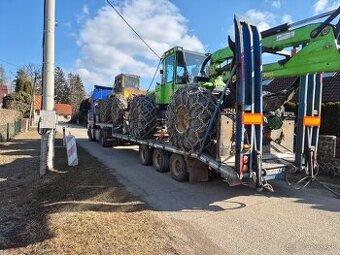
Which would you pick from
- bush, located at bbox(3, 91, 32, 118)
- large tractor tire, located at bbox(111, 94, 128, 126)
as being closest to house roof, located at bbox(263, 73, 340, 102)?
large tractor tire, located at bbox(111, 94, 128, 126)

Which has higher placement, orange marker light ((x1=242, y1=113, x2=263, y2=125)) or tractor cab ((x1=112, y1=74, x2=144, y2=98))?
tractor cab ((x1=112, y1=74, x2=144, y2=98))

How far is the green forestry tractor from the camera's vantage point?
21.1ft

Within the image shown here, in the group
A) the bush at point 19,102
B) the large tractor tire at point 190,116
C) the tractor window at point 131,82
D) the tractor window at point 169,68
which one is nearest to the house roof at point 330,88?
the tractor window at point 169,68

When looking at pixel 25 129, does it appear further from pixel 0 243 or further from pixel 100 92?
pixel 0 243

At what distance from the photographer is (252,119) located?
6781 millimetres

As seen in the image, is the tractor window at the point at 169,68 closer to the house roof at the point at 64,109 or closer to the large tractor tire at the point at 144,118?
the large tractor tire at the point at 144,118

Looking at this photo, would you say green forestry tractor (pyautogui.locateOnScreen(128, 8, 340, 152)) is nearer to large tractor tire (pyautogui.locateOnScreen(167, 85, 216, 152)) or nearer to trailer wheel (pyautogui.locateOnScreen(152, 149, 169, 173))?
large tractor tire (pyautogui.locateOnScreen(167, 85, 216, 152))

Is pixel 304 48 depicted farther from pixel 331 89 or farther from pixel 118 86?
pixel 118 86

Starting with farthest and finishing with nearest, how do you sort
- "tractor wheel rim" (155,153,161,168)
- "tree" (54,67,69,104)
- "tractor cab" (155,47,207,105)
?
"tree" (54,67,69,104) < "tractor cab" (155,47,207,105) < "tractor wheel rim" (155,153,161,168)

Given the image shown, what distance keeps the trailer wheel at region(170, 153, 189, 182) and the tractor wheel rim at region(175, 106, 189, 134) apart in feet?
2.73

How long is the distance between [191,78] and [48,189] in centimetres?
528

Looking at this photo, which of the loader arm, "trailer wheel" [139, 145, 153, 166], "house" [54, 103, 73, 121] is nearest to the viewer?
the loader arm

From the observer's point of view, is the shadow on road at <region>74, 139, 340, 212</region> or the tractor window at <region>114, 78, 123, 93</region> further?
the tractor window at <region>114, 78, 123, 93</region>

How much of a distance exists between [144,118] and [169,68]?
1898 mm
